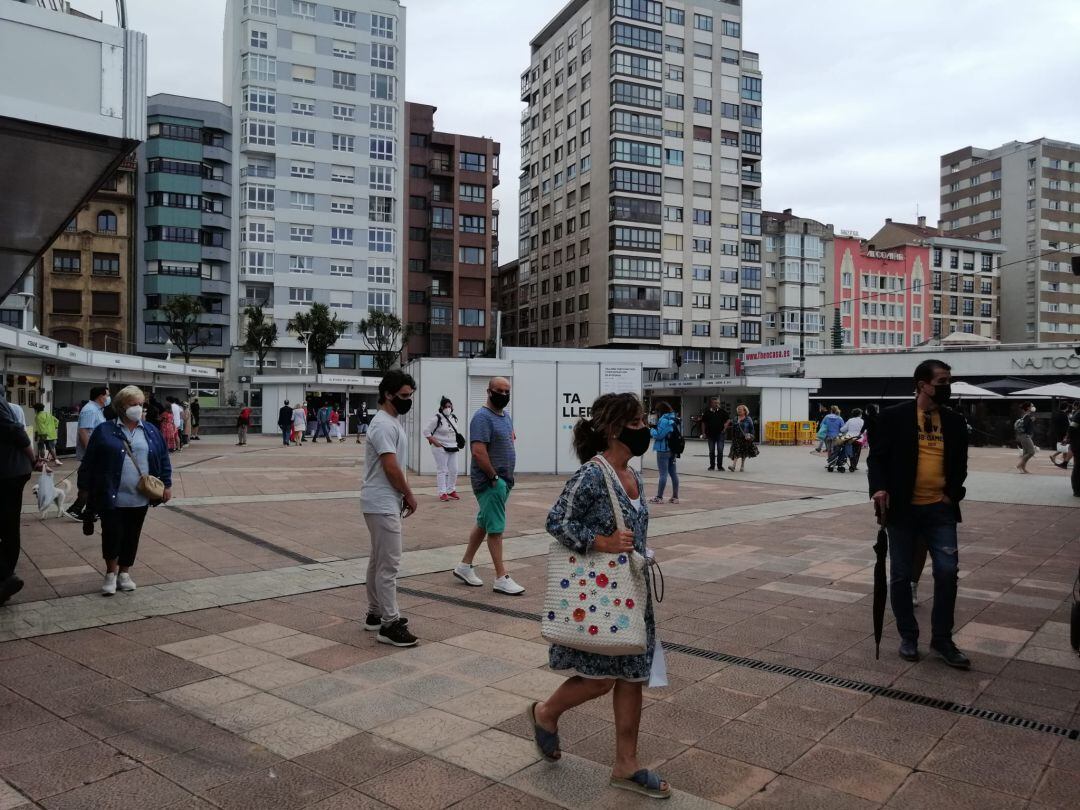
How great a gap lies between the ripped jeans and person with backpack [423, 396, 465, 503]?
8.78 meters

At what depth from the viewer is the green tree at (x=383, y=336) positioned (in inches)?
2333

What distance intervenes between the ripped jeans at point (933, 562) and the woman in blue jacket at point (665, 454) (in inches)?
320

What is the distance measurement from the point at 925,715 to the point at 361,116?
67.4 meters

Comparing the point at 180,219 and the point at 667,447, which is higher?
the point at 180,219

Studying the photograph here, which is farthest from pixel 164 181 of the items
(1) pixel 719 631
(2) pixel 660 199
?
(1) pixel 719 631


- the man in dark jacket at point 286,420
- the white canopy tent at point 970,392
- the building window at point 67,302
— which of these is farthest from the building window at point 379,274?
the white canopy tent at point 970,392

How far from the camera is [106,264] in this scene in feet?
192

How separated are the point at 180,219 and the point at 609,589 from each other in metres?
63.6

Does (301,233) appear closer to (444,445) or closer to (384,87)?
(384,87)

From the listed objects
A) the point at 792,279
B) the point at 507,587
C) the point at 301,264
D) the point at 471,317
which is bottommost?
the point at 507,587

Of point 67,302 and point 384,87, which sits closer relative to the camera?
point 67,302

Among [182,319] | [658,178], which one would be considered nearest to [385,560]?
[182,319]

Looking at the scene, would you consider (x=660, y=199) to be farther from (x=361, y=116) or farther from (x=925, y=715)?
(x=925, y=715)

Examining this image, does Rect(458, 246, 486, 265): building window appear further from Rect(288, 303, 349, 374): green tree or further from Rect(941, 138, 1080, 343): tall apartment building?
Rect(941, 138, 1080, 343): tall apartment building
